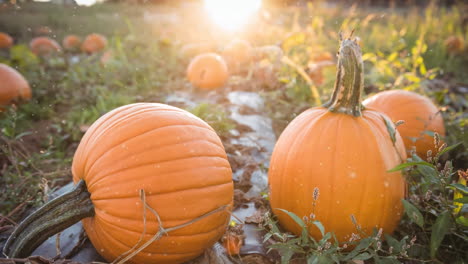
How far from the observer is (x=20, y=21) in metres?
10.1

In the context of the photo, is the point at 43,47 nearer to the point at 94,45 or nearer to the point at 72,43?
the point at 94,45

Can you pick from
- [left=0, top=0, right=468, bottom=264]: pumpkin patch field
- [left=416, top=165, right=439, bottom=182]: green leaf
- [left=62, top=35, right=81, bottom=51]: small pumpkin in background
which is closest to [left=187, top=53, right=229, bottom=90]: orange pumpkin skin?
[left=0, top=0, right=468, bottom=264]: pumpkin patch field

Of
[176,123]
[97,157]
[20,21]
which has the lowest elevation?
[20,21]

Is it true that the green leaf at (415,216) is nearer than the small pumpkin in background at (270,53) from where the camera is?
Yes

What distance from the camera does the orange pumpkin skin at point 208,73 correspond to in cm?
454

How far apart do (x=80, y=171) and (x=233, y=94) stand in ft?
9.22

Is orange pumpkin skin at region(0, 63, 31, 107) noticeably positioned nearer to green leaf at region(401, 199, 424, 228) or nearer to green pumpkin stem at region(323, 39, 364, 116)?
green pumpkin stem at region(323, 39, 364, 116)

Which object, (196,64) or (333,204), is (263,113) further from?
(333,204)

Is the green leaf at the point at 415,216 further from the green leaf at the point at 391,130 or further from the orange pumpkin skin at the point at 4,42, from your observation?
the orange pumpkin skin at the point at 4,42

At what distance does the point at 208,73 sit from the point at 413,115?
2.60 m

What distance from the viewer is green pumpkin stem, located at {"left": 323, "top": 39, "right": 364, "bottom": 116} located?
179cm

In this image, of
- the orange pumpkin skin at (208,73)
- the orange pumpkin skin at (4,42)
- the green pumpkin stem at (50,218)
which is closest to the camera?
the green pumpkin stem at (50,218)

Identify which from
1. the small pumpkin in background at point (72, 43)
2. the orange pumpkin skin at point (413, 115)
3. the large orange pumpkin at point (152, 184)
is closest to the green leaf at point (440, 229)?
the large orange pumpkin at point (152, 184)

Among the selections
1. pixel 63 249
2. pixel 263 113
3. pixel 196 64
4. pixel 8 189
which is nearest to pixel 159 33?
pixel 196 64
